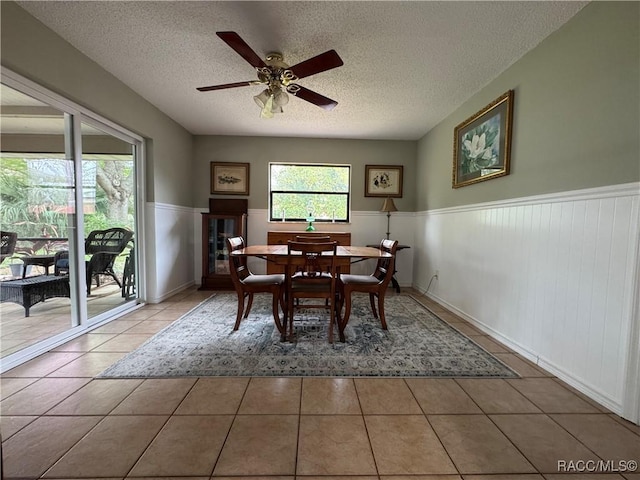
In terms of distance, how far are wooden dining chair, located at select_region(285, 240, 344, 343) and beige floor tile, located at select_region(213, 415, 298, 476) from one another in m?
0.90

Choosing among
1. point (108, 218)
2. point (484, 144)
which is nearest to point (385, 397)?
point (484, 144)

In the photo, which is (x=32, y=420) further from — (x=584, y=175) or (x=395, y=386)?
(x=584, y=175)

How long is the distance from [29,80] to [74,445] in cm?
226

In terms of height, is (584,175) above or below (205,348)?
above

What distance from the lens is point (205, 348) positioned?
2.09 m

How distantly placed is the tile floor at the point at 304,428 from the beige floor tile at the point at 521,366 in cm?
2

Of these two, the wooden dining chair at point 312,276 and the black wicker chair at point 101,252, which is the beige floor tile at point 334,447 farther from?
the black wicker chair at point 101,252

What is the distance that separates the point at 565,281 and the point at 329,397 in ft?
5.46

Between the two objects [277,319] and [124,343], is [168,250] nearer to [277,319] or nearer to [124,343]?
[124,343]

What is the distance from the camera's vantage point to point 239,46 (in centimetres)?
169

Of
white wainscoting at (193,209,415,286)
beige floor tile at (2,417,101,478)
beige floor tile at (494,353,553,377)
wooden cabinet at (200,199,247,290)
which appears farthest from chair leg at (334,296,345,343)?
wooden cabinet at (200,199,247,290)

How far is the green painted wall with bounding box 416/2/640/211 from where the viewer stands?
4.63 ft

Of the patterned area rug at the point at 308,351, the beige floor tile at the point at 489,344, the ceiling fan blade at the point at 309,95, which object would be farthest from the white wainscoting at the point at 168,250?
the beige floor tile at the point at 489,344

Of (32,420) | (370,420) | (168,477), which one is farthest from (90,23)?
(370,420)
